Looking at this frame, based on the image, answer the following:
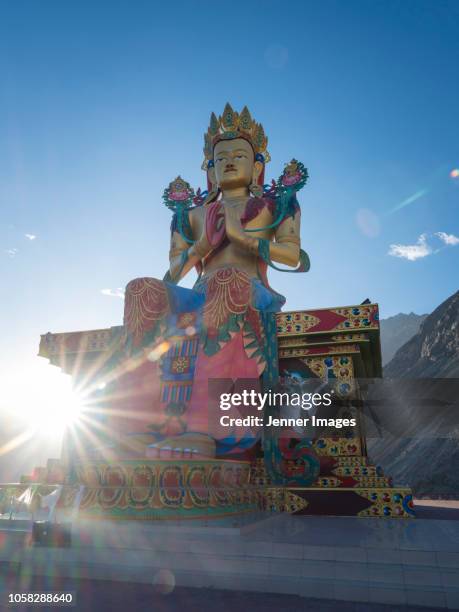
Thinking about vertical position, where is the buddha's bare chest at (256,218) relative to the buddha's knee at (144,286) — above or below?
above

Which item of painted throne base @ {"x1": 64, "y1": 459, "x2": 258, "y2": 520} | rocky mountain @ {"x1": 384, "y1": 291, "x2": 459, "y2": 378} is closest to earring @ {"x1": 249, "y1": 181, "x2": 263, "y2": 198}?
painted throne base @ {"x1": 64, "y1": 459, "x2": 258, "y2": 520}

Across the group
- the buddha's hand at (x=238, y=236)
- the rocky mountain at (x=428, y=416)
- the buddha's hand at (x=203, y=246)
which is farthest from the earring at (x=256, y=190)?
the rocky mountain at (x=428, y=416)

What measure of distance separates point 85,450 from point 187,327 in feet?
5.21

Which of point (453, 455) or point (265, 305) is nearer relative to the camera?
point (265, 305)

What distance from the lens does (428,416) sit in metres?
7.22

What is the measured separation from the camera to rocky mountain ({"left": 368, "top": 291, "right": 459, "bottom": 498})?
14.7 feet

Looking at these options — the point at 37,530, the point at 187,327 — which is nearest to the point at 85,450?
the point at 37,530

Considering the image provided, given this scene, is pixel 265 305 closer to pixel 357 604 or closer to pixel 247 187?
pixel 247 187

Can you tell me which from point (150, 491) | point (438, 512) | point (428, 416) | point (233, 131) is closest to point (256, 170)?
point (233, 131)

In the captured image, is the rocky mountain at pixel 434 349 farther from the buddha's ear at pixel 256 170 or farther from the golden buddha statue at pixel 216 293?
the golden buddha statue at pixel 216 293

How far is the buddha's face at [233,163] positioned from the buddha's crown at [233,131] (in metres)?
0.09

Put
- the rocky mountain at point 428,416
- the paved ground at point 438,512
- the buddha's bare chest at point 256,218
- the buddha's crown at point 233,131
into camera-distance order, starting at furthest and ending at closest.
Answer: the buddha's crown at point 233,131
the buddha's bare chest at point 256,218
the rocky mountain at point 428,416
the paved ground at point 438,512

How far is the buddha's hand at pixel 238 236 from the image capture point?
17.7 feet

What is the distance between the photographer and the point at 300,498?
4.19m
